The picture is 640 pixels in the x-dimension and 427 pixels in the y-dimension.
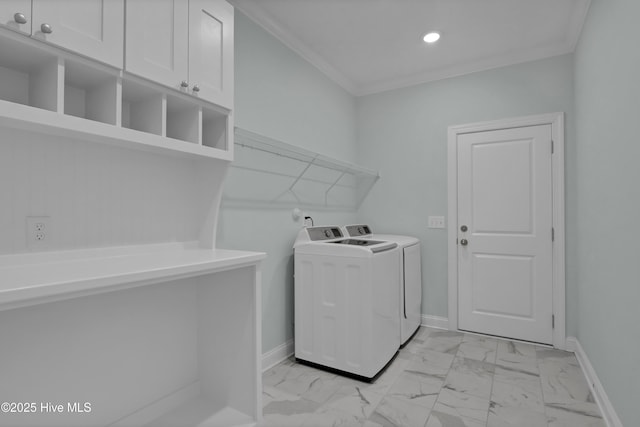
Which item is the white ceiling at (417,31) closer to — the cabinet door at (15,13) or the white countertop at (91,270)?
the cabinet door at (15,13)

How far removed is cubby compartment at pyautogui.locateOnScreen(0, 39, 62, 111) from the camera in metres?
0.97

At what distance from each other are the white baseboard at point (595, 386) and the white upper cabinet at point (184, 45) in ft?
7.92

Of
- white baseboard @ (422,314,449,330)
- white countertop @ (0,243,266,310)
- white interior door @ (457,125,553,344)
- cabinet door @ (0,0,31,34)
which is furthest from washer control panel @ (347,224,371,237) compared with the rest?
cabinet door @ (0,0,31,34)

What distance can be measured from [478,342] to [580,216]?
4.24 ft

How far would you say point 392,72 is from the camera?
3178mm

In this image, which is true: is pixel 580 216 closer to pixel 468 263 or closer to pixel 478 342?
pixel 468 263

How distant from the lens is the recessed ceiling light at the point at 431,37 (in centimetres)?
250

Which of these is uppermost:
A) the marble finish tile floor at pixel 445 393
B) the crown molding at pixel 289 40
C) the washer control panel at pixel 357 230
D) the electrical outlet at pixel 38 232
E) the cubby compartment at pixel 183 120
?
the crown molding at pixel 289 40

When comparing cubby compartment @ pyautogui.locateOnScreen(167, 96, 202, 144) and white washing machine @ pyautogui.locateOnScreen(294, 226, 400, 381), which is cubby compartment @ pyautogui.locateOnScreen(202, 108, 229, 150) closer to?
cubby compartment @ pyautogui.locateOnScreen(167, 96, 202, 144)

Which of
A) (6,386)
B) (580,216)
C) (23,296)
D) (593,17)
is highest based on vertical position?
(593,17)

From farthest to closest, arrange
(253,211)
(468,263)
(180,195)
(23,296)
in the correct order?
(468,263) < (253,211) < (180,195) < (23,296)

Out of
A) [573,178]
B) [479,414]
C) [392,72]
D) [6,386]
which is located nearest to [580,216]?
[573,178]

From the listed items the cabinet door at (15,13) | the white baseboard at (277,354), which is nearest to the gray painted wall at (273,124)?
the white baseboard at (277,354)

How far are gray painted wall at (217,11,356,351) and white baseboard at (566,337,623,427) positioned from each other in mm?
1914
